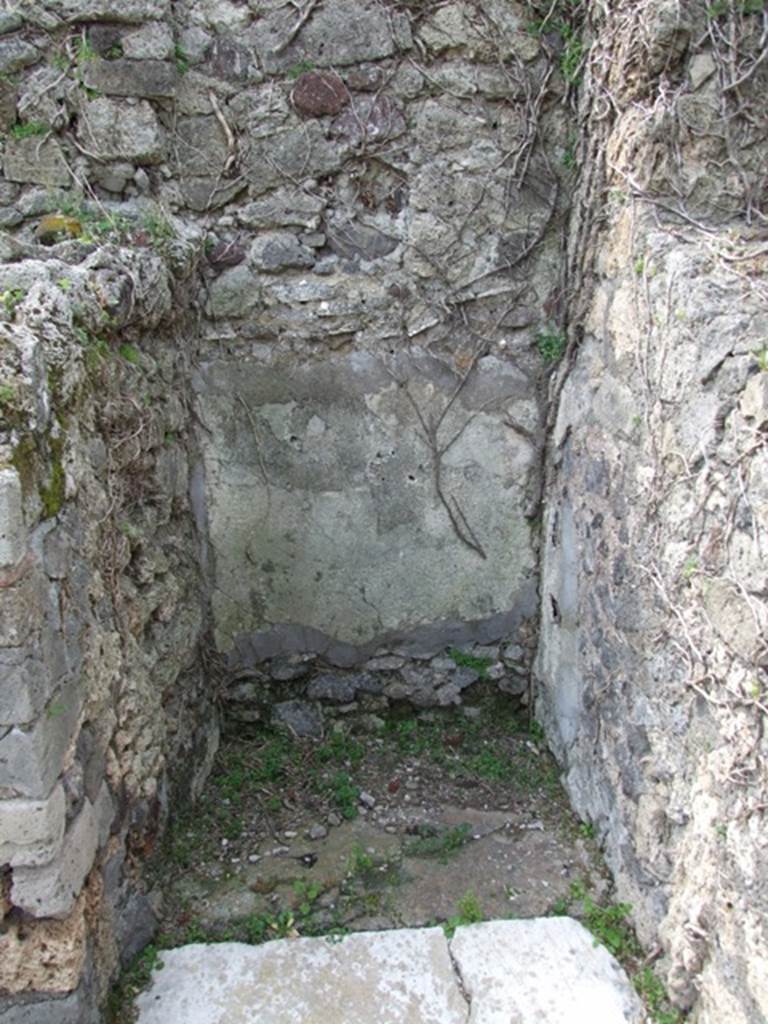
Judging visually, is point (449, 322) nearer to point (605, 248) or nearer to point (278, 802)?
point (605, 248)

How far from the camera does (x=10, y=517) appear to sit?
1.53 meters

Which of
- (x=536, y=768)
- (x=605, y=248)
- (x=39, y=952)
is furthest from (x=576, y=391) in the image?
(x=39, y=952)

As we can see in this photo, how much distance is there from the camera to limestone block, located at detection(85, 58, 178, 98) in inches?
Answer: 102

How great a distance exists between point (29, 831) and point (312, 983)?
3.18 ft

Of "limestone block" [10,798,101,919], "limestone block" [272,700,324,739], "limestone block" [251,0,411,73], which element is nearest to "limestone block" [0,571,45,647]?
"limestone block" [10,798,101,919]

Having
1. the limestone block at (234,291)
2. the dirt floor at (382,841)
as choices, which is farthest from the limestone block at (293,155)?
the dirt floor at (382,841)

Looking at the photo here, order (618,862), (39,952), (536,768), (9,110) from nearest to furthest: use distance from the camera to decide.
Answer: (39,952) → (618,862) → (9,110) → (536,768)

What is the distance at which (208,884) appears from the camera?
8.24 ft

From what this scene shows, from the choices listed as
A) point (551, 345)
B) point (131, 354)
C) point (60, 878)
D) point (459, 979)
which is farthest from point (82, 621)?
point (551, 345)

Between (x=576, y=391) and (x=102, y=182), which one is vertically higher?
(x=102, y=182)

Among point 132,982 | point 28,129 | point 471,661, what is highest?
point 28,129

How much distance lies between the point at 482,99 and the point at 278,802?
2704 millimetres

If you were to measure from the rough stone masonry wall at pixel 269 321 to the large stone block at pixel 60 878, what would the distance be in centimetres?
4

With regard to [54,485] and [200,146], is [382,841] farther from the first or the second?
[200,146]
